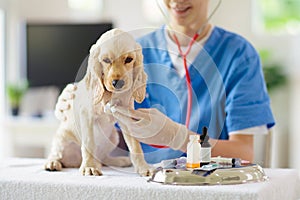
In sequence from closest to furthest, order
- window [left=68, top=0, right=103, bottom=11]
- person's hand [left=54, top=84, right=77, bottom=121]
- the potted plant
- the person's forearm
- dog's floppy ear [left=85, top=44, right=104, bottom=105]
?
dog's floppy ear [left=85, top=44, right=104, bottom=105] → person's hand [left=54, top=84, right=77, bottom=121] → the person's forearm → the potted plant → window [left=68, top=0, right=103, bottom=11]

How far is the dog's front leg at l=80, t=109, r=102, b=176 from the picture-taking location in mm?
989

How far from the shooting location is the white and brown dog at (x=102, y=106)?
2.95 ft

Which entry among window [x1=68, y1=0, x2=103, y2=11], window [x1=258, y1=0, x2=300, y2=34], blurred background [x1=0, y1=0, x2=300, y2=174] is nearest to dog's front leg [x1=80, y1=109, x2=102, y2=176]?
blurred background [x1=0, y1=0, x2=300, y2=174]

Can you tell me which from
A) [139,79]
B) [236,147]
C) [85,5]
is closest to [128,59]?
[139,79]

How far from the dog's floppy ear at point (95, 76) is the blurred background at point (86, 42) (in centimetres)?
278

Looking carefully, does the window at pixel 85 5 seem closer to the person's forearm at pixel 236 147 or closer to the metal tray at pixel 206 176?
the person's forearm at pixel 236 147

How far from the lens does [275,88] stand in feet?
13.2

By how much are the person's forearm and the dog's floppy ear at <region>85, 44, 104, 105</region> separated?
0.30 meters

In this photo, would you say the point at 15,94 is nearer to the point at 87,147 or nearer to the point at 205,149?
the point at 87,147

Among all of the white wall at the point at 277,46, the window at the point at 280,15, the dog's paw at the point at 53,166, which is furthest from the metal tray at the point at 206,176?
the window at the point at 280,15

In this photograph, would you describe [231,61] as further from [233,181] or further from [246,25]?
[246,25]

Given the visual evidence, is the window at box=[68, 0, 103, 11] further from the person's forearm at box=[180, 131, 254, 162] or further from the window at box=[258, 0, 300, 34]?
the person's forearm at box=[180, 131, 254, 162]

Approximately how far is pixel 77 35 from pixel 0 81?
618 millimetres

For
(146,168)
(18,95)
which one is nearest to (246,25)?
(18,95)
